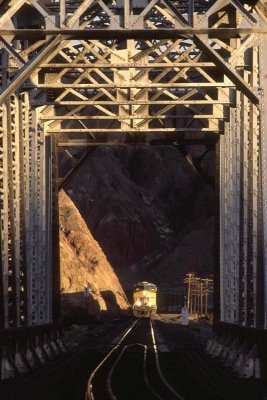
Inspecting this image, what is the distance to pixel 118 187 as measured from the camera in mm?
169500

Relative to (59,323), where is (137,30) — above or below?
above

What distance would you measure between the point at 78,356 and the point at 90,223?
13064 cm

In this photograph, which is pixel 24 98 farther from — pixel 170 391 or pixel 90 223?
pixel 90 223

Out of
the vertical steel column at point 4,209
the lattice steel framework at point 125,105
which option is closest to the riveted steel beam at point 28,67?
the lattice steel framework at point 125,105

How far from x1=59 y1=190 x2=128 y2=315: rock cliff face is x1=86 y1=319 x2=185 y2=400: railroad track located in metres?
58.8

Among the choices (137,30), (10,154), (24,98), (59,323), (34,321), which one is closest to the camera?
(137,30)

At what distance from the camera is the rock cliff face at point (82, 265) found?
9625 cm

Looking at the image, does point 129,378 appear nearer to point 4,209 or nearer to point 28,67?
point 4,209

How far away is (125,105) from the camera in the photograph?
33438mm

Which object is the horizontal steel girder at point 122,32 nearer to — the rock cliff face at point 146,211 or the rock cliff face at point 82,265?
the rock cliff face at point 82,265

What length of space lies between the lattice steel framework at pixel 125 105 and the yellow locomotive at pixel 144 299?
45.7 metres

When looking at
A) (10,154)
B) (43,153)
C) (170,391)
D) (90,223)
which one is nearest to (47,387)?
(170,391)

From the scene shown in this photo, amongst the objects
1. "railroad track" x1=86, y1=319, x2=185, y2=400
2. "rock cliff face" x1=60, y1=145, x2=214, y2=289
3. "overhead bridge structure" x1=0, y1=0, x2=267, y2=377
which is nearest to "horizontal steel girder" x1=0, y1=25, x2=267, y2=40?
"overhead bridge structure" x1=0, y1=0, x2=267, y2=377

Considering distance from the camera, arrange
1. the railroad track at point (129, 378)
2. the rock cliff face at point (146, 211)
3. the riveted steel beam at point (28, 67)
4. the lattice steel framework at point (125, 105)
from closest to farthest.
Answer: the railroad track at point (129, 378), the riveted steel beam at point (28, 67), the lattice steel framework at point (125, 105), the rock cliff face at point (146, 211)
